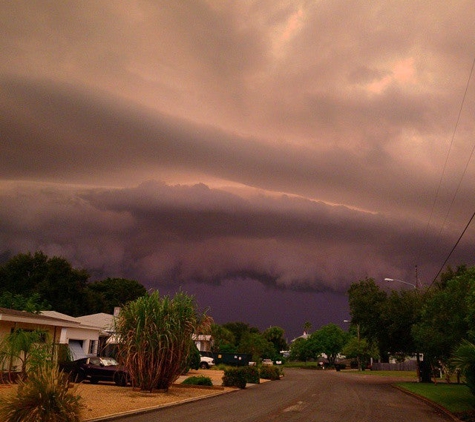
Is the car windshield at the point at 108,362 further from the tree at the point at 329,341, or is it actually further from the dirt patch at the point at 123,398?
the tree at the point at 329,341

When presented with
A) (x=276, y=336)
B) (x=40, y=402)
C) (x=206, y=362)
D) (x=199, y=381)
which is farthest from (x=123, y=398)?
(x=276, y=336)

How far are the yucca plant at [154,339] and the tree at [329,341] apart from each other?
86227 mm

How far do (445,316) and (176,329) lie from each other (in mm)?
15894

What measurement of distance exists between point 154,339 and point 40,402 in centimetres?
1327

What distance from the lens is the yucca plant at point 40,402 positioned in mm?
13193

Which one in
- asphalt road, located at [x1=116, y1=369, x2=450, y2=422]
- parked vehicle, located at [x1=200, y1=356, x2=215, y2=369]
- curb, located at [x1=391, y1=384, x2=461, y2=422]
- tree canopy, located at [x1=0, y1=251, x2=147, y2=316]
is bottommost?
curb, located at [x1=391, y1=384, x2=461, y2=422]

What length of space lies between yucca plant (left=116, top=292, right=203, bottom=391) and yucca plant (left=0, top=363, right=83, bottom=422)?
1238cm

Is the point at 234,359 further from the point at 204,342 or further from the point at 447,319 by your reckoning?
the point at 447,319

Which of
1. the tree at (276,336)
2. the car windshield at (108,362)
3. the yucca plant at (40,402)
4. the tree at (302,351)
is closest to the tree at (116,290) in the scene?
the tree at (302,351)

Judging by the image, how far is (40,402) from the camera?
44.0 feet

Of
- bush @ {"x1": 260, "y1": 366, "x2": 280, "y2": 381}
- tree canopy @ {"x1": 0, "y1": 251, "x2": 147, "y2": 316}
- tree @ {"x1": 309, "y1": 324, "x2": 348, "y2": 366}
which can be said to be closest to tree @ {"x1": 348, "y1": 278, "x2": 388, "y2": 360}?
bush @ {"x1": 260, "y1": 366, "x2": 280, "y2": 381}

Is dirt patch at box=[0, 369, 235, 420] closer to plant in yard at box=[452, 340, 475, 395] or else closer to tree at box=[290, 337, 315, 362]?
plant in yard at box=[452, 340, 475, 395]

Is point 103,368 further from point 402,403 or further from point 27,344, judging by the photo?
point 402,403

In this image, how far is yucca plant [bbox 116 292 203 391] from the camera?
26.3 meters
